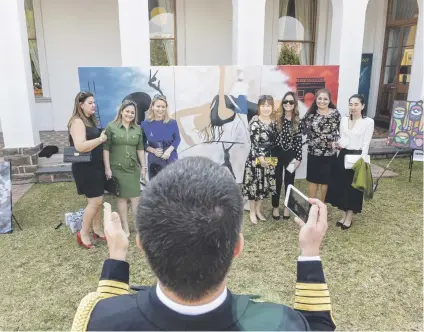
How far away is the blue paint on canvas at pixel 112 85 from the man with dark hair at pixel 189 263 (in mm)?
4475

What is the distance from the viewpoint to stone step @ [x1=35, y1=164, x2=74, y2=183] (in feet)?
20.0

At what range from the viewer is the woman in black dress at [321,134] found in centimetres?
441

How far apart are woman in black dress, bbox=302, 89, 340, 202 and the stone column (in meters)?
4.36

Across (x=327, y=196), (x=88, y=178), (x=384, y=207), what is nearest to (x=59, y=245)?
(x=88, y=178)

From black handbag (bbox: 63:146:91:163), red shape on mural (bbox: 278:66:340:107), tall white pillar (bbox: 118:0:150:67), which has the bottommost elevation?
black handbag (bbox: 63:146:91:163)

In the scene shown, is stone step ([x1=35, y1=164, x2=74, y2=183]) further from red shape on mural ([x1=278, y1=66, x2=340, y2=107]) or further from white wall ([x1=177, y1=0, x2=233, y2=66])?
white wall ([x1=177, y1=0, x2=233, y2=66])

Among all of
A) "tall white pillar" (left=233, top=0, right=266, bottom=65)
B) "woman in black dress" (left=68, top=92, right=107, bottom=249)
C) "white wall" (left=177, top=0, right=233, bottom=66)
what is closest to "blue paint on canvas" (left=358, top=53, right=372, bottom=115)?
"white wall" (left=177, top=0, right=233, bottom=66)

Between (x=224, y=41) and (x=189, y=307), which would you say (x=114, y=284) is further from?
(x=224, y=41)

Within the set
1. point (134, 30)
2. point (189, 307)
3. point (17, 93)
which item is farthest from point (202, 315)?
point (17, 93)

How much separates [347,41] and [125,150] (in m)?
4.51

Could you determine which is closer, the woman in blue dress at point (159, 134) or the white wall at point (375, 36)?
the woman in blue dress at point (159, 134)

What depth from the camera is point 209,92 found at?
17.6 feet

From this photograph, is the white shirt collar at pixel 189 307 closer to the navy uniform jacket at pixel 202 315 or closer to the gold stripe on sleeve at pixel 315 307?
the navy uniform jacket at pixel 202 315

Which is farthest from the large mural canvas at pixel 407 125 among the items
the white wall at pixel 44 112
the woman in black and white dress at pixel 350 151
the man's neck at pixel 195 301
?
the white wall at pixel 44 112
